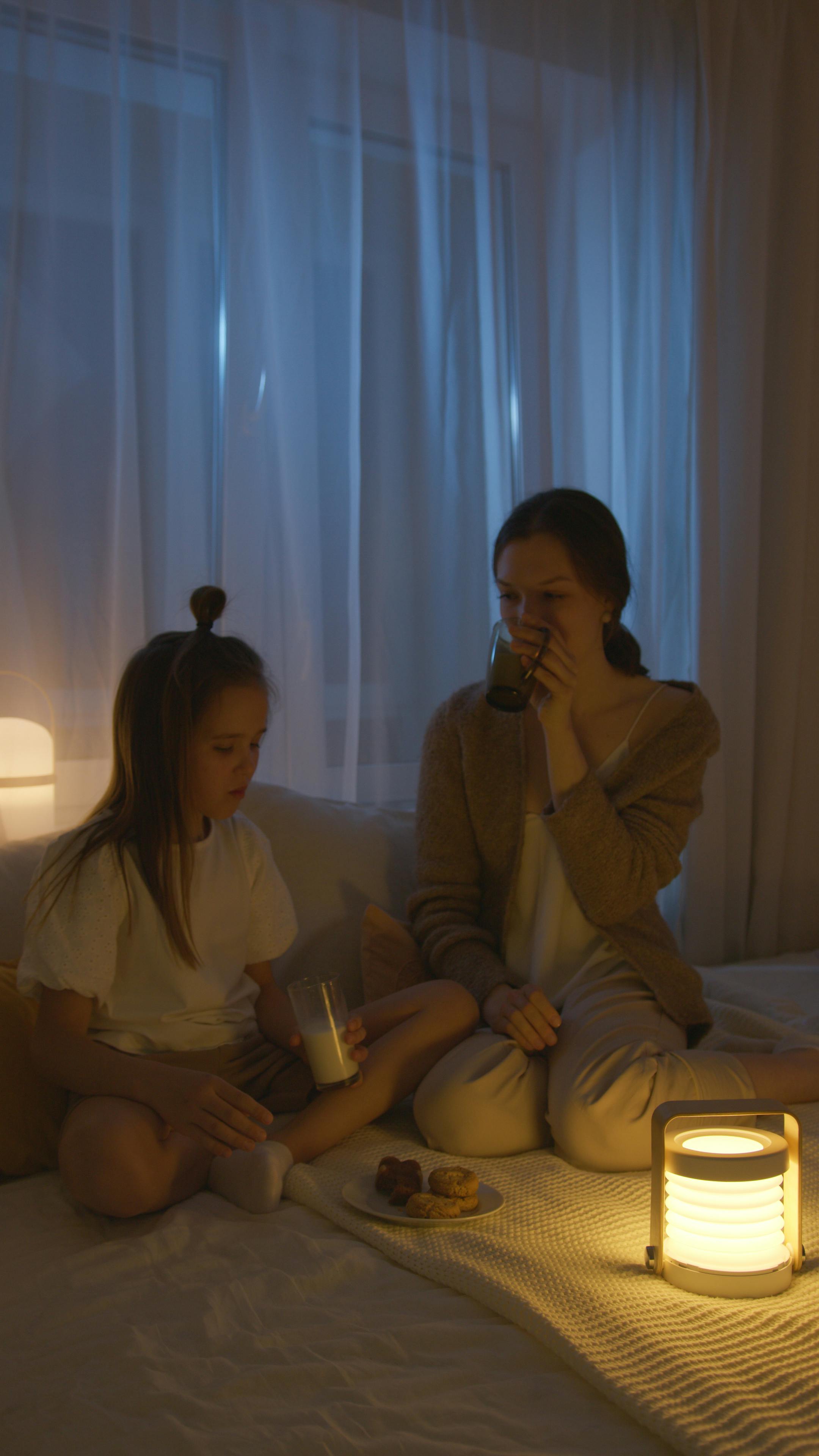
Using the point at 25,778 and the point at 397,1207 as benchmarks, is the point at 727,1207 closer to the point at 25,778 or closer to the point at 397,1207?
the point at 397,1207

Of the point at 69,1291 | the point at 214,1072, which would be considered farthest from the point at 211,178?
the point at 69,1291

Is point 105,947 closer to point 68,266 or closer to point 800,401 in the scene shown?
point 68,266

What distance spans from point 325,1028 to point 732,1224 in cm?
48

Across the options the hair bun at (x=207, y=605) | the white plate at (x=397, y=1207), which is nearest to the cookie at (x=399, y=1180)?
the white plate at (x=397, y=1207)

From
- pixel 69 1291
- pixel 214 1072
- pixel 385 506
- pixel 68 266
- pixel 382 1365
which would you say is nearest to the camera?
pixel 382 1365

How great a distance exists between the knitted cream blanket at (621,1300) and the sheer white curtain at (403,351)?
1.02 m

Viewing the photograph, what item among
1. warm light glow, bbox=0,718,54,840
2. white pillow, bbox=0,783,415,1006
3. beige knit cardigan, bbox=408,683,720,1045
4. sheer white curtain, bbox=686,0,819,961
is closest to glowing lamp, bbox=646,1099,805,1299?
beige knit cardigan, bbox=408,683,720,1045

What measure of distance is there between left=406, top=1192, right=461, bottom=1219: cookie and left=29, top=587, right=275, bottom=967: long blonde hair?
0.43 meters

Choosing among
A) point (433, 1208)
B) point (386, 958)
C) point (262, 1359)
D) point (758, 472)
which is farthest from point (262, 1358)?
point (758, 472)

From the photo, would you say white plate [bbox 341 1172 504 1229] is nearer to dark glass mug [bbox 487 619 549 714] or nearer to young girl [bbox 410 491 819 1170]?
young girl [bbox 410 491 819 1170]

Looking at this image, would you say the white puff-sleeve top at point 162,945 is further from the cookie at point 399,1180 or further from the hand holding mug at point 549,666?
the hand holding mug at point 549,666

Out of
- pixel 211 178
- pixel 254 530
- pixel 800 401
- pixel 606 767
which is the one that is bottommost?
pixel 606 767

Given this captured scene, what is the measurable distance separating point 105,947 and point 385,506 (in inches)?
47.5

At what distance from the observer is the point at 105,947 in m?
1.32
